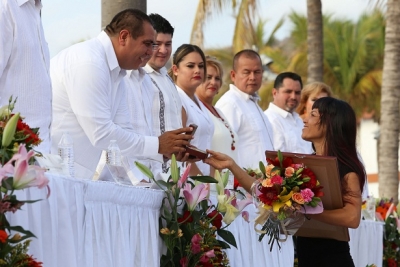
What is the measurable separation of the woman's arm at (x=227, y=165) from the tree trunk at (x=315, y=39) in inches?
529

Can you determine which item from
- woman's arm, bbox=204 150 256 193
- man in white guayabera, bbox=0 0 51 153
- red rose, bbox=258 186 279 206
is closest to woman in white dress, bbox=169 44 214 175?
woman's arm, bbox=204 150 256 193

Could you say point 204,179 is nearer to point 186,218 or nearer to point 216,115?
point 186,218

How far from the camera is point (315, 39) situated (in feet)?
65.3

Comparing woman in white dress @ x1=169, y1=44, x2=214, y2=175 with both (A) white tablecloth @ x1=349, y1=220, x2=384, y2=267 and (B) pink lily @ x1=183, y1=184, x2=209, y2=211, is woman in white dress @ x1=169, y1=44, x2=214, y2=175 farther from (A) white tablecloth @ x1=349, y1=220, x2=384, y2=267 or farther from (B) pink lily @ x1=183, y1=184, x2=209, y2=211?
(B) pink lily @ x1=183, y1=184, x2=209, y2=211

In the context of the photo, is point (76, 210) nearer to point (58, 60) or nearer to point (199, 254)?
point (199, 254)

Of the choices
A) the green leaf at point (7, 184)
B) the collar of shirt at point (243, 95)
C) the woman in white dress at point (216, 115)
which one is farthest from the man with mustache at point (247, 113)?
the green leaf at point (7, 184)

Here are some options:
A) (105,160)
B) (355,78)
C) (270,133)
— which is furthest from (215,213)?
(355,78)

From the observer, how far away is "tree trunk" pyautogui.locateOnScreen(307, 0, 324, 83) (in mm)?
19859

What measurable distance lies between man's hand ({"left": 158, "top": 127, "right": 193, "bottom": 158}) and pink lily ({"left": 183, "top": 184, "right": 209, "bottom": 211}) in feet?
1.93

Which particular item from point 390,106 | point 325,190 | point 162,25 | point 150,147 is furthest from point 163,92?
point 390,106

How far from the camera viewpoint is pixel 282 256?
7922 mm

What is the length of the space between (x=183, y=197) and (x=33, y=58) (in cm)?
116

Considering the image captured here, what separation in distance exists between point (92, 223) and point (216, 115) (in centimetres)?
424

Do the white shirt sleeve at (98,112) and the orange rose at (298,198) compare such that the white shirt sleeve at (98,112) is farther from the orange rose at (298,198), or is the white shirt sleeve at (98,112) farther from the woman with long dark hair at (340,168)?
the orange rose at (298,198)
